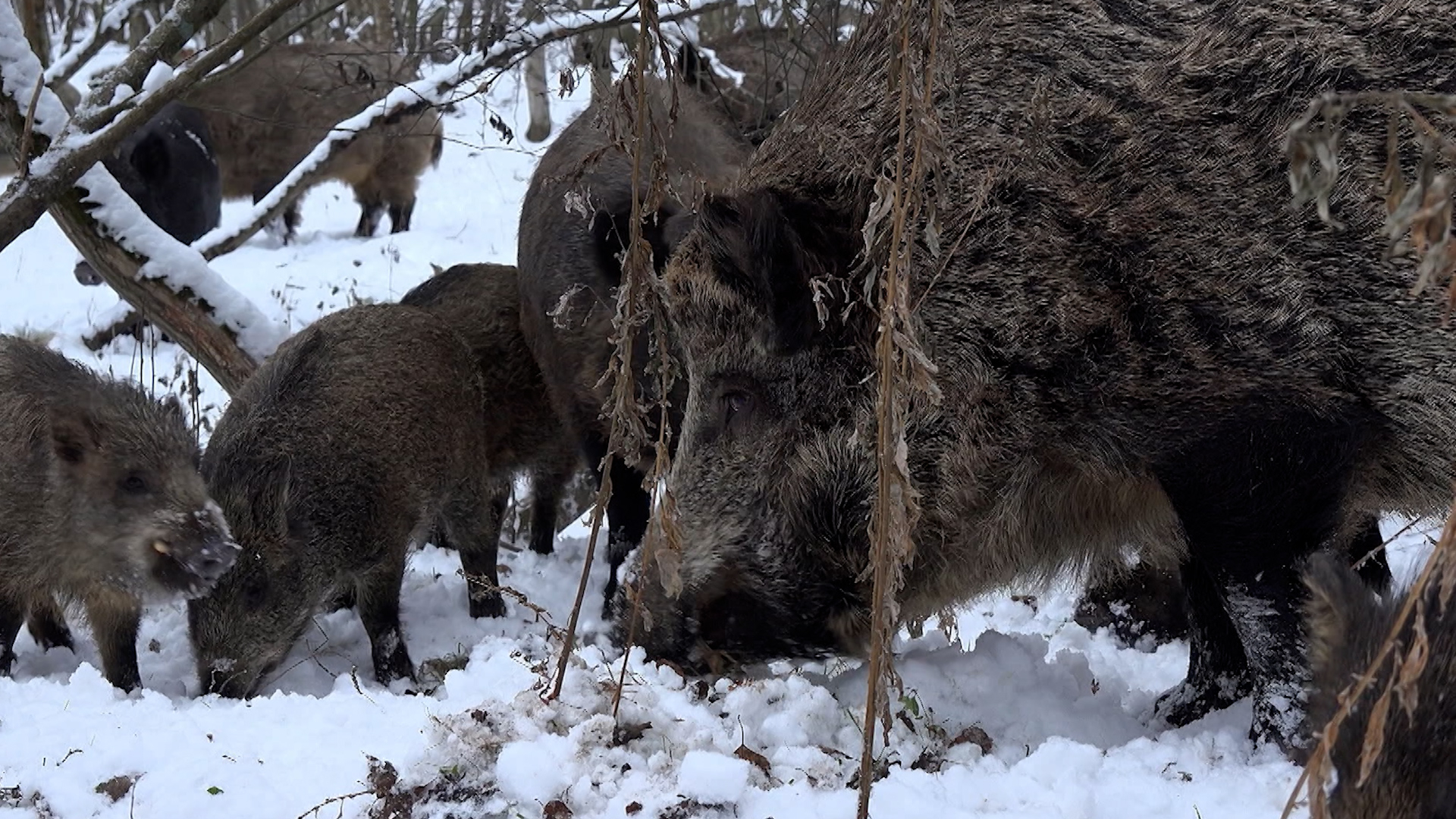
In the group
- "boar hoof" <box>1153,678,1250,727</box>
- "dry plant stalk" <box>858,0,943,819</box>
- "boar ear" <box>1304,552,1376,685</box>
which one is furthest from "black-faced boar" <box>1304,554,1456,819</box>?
"boar hoof" <box>1153,678,1250,727</box>

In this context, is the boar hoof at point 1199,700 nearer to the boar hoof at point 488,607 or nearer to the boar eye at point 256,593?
the boar hoof at point 488,607

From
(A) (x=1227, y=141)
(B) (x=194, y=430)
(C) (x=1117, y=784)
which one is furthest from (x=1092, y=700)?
(B) (x=194, y=430)

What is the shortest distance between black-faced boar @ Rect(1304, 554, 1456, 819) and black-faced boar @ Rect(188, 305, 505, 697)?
3.63 metres

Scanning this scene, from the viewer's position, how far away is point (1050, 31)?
4.01 metres

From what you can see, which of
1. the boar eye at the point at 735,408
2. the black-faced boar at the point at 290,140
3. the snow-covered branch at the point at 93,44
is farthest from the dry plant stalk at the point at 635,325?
the black-faced boar at the point at 290,140

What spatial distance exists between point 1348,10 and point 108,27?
610 cm

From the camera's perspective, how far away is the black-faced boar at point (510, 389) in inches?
282

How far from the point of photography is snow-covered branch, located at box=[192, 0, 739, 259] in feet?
22.6

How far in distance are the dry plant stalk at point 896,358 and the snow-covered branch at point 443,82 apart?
3.23m

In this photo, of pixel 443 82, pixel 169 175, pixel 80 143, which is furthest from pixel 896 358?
pixel 169 175

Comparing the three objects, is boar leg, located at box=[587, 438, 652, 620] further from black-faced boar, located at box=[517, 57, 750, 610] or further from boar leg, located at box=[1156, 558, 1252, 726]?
boar leg, located at box=[1156, 558, 1252, 726]

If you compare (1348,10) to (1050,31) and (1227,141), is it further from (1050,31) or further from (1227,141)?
(1050,31)

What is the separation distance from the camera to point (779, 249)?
3.77 m

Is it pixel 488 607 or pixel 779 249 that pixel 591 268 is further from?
pixel 779 249
